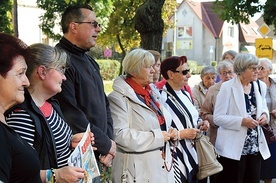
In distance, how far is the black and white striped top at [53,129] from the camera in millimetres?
2807

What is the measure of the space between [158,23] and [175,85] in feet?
9.99

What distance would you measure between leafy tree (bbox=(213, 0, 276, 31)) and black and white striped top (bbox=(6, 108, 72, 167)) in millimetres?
14968

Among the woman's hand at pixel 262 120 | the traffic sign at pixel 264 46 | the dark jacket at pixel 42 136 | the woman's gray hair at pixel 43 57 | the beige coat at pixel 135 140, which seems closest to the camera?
the dark jacket at pixel 42 136

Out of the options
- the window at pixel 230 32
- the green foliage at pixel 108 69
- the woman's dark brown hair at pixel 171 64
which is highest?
the window at pixel 230 32

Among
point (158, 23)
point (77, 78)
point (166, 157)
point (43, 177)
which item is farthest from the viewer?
point (158, 23)

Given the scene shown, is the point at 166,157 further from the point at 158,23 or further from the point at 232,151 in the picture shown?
the point at 158,23

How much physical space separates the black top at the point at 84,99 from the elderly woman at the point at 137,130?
16 centimetres

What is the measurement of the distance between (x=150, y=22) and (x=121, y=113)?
3.81 meters

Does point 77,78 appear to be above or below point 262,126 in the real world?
above

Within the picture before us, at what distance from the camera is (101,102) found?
13.3 feet

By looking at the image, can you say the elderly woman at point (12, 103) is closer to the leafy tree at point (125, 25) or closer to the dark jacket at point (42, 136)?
the dark jacket at point (42, 136)

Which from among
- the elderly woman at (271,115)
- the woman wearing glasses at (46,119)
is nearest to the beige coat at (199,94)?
the elderly woman at (271,115)

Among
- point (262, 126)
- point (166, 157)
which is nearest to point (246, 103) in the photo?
point (262, 126)

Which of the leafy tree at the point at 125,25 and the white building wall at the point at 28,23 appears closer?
the leafy tree at the point at 125,25
